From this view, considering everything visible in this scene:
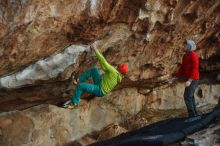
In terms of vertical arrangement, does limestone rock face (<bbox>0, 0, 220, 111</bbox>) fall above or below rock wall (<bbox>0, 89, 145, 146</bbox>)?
above

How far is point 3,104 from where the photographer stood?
41.8 ft

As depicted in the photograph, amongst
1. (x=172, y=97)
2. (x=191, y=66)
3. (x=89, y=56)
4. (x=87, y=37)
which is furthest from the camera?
(x=172, y=97)

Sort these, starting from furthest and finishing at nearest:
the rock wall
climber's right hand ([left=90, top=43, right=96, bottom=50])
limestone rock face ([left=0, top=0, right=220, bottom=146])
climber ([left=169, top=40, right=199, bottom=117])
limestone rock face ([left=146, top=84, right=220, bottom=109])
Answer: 1. limestone rock face ([left=146, top=84, right=220, bottom=109])
2. the rock wall
3. climber ([left=169, top=40, right=199, bottom=117])
4. climber's right hand ([left=90, top=43, right=96, bottom=50])
5. limestone rock face ([left=0, top=0, right=220, bottom=146])

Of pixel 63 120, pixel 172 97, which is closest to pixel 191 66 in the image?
pixel 63 120

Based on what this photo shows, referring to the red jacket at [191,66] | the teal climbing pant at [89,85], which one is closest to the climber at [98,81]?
the teal climbing pant at [89,85]

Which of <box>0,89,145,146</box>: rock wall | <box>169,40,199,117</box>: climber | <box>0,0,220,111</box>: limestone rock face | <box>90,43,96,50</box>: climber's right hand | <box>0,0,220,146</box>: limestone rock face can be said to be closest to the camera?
<box>0,0,220,111</box>: limestone rock face

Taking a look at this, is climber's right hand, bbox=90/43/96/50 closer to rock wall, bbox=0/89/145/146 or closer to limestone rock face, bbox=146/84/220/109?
rock wall, bbox=0/89/145/146

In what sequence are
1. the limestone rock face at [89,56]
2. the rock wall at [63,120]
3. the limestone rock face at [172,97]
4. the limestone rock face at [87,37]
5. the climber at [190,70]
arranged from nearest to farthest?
the limestone rock face at [87,37] < the limestone rock face at [89,56] < the climber at [190,70] < the rock wall at [63,120] < the limestone rock face at [172,97]

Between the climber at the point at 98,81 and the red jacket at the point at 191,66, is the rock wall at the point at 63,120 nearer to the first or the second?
the climber at the point at 98,81

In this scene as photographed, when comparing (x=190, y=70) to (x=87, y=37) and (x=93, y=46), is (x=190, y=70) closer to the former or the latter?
(x=93, y=46)

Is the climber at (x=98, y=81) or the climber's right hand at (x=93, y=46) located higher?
the climber's right hand at (x=93, y=46)

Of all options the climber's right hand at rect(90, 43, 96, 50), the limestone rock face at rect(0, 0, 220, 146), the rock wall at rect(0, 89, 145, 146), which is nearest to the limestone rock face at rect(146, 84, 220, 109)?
the limestone rock face at rect(0, 0, 220, 146)

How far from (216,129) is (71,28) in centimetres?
400

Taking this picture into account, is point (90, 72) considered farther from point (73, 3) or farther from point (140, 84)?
point (140, 84)
